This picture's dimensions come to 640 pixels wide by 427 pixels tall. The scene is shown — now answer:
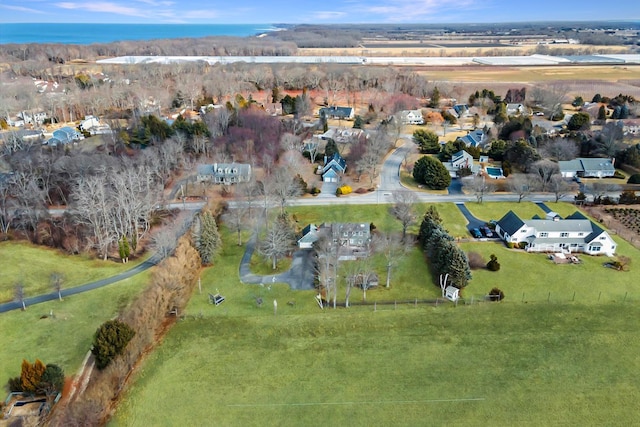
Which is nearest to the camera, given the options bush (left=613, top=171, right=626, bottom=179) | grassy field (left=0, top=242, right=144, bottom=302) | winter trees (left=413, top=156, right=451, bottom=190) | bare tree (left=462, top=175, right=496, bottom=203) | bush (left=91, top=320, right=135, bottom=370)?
bush (left=91, top=320, right=135, bottom=370)

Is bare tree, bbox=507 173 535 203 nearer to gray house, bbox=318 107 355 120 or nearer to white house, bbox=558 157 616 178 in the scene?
white house, bbox=558 157 616 178

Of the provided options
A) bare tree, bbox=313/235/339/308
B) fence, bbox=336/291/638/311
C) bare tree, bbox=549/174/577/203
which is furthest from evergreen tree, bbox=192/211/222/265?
bare tree, bbox=549/174/577/203

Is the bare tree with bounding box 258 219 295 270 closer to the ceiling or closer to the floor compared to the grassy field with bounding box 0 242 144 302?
closer to the ceiling

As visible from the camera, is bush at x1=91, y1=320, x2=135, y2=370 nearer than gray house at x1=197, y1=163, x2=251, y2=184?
Yes

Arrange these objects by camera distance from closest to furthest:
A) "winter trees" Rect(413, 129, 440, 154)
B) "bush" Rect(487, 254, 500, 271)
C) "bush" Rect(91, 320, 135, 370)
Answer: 1. "bush" Rect(91, 320, 135, 370)
2. "bush" Rect(487, 254, 500, 271)
3. "winter trees" Rect(413, 129, 440, 154)

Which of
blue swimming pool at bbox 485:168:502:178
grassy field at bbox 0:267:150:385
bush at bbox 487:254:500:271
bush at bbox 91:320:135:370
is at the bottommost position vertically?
grassy field at bbox 0:267:150:385

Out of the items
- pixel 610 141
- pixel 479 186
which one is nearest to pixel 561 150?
pixel 610 141
